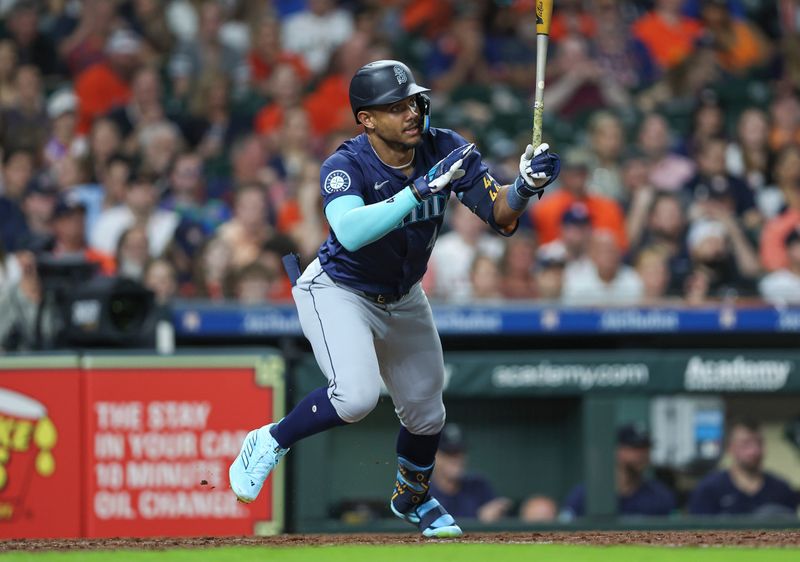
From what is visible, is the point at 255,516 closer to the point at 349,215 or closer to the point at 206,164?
the point at 349,215

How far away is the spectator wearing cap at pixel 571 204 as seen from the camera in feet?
33.2

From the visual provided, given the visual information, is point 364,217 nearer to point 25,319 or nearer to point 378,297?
point 378,297

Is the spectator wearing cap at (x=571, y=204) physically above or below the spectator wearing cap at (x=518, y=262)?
above

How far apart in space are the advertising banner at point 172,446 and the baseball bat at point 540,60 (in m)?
3.01

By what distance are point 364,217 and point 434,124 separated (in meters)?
5.72

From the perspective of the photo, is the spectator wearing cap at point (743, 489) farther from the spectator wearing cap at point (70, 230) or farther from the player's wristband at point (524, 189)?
the spectator wearing cap at point (70, 230)

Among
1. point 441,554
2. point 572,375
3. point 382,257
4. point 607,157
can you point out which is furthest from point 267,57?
point 441,554

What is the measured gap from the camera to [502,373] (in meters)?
8.52

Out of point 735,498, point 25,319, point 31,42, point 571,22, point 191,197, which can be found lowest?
point 735,498

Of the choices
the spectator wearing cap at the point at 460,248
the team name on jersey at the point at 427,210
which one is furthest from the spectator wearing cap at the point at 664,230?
the team name on jersey at the point at 427,210

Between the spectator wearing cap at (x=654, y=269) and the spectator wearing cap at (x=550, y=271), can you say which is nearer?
the spectator wearing cap at (x=550, y=271)

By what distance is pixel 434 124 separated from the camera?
36.3 feet

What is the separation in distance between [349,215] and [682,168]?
5.95 m

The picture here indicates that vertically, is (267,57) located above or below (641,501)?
above
